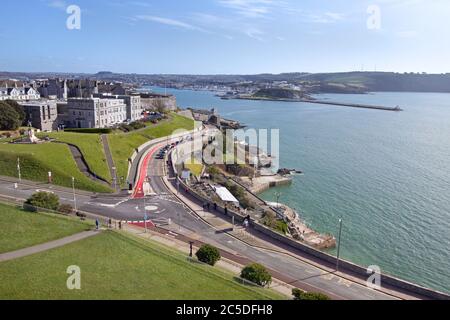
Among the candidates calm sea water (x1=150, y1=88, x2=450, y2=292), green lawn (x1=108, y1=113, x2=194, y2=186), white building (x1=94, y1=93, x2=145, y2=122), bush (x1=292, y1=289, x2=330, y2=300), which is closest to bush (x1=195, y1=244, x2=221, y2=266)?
bush (x1=292, y1=289, x2=330, y2=300)

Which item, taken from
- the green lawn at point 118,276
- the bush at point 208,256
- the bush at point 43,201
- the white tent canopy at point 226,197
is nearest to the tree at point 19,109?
the bush at point 43,201

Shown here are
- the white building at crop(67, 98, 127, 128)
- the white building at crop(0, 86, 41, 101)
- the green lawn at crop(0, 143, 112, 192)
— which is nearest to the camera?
the green lawn at crop(0, 143, 112, 192)

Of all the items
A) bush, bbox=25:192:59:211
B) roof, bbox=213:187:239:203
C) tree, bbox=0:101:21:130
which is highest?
tree, bbox=0:101:21:130

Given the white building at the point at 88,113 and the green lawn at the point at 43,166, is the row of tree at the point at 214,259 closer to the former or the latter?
the green lawn at the point at 43,166

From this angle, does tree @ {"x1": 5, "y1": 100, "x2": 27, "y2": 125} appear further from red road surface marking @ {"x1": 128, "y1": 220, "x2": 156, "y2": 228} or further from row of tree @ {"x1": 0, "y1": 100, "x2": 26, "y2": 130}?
red road surface marking @ {"x1": 128, "y1": 220, "x2": 156, "y2": 228}

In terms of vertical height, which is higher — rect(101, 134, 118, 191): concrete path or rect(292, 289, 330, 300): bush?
rect(101, 134, 118, 191): concrete path

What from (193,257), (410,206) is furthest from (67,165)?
(410,206)

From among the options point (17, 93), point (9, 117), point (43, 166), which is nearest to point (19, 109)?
point (9, 117)
